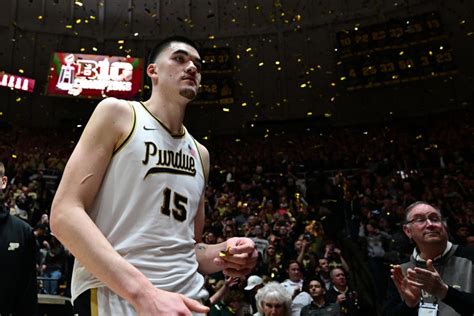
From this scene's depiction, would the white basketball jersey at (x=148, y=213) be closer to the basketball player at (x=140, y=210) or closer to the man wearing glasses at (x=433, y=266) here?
the basketball player at (x=140, y=210)

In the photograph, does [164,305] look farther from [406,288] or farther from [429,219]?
[429,219]

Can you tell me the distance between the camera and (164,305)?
1185 mm

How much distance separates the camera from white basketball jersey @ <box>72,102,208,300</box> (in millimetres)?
1487

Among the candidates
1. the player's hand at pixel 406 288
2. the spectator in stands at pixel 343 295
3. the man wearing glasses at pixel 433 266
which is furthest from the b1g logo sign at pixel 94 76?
the player's hand at pixel 406 288

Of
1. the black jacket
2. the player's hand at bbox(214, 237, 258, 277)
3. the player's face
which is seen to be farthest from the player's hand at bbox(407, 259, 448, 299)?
the black jacket

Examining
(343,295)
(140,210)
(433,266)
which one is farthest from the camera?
(343,295)

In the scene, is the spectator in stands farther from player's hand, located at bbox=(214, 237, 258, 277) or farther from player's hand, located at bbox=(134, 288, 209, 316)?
player's hand, located at bbox=(134, 288, 209, 316)

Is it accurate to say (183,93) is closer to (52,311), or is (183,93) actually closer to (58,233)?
(58,233)

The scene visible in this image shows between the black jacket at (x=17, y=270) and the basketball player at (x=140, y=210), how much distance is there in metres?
2.10

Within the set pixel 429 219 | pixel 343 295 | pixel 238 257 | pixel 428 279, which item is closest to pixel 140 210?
pixel 238 257

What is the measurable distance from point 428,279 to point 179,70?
6.65 ft

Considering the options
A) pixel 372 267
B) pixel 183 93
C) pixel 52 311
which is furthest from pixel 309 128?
pixel 183 93

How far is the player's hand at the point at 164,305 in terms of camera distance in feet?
3.87

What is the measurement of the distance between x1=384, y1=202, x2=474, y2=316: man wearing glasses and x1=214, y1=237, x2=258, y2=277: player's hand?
175cm
